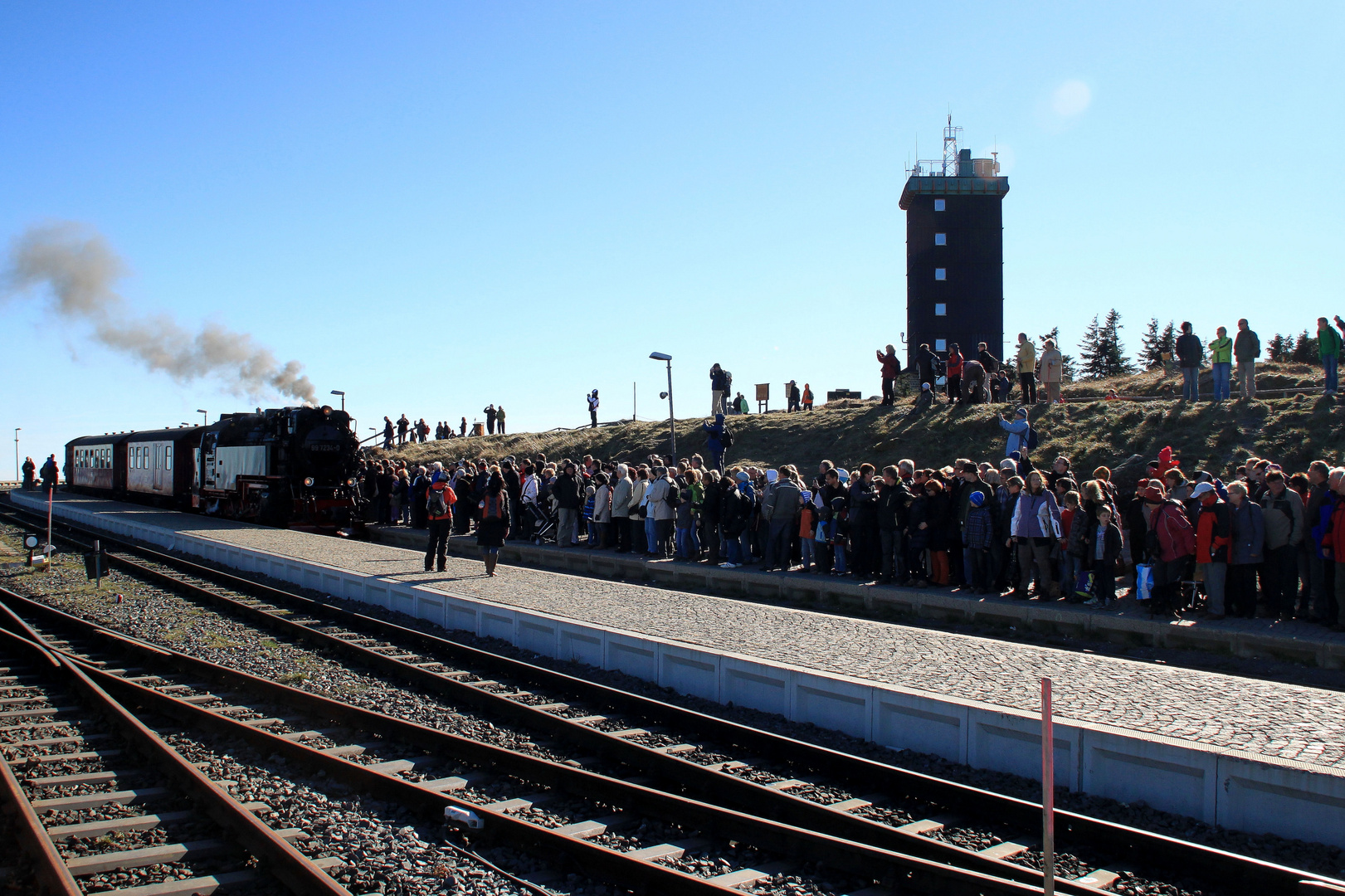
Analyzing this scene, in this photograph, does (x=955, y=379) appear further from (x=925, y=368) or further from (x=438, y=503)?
(x=438, y=503)

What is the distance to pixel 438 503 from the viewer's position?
1575cm

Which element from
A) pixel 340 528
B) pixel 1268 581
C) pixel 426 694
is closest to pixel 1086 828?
pixel 426 694

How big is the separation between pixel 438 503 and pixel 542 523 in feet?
17.5

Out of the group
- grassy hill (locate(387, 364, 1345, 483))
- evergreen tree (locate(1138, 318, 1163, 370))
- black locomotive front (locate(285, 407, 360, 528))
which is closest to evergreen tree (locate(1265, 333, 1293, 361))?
evergreen tree (locate(1138, 318, 1163, 370))

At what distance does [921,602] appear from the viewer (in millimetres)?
12820

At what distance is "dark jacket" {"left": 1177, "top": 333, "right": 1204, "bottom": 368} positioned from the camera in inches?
833

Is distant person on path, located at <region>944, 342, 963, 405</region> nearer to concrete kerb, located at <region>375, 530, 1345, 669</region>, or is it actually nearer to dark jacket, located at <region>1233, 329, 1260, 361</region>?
dark jacket, located at <region>1233, 329, 1260, 361</region>

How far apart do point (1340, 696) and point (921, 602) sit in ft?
18.3

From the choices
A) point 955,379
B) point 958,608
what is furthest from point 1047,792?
point 955,379

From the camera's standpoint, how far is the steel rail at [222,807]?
4.78m

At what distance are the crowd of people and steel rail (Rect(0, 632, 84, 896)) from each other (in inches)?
367

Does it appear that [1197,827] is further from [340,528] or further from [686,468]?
[340,528]

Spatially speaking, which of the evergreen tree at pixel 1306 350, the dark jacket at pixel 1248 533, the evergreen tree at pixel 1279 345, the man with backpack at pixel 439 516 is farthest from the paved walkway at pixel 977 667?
the evergreen tree at pixel 1279 345

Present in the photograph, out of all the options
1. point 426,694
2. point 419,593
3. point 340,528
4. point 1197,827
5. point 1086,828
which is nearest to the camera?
point 1086,828
